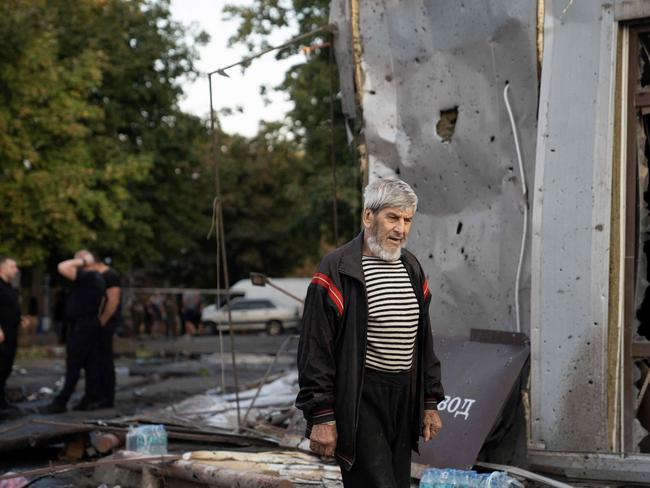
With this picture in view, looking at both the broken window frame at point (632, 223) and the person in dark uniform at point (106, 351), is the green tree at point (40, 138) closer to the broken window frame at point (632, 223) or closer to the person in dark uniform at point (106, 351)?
the person in dark uniform at point (106, 351)

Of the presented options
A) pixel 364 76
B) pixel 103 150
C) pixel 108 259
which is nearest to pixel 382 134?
pixel 364 76

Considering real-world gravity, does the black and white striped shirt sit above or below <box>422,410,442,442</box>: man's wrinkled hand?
above

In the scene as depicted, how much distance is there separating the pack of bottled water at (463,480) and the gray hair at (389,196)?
2.22m

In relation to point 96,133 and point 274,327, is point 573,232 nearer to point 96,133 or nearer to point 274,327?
point 96,133

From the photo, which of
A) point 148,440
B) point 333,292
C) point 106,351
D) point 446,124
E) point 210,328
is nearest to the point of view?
point 333,292

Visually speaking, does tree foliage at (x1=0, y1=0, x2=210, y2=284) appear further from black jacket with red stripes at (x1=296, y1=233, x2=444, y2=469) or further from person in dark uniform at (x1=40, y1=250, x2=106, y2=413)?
black jacket with red stripes at (x1=296, y1=233, x2=444, y2=469)

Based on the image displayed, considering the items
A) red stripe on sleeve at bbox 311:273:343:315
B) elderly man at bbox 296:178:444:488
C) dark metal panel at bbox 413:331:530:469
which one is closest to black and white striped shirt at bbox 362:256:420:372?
elderly man at bbox 296:178:444:488

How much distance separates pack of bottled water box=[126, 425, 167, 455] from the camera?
881 cm

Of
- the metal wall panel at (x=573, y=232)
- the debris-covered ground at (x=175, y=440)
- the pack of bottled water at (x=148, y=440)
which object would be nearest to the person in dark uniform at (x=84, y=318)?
the debris-covered ground at (x=175, y=440)

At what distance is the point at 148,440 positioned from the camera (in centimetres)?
885

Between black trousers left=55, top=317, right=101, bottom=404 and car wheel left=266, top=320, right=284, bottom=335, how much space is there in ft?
95.1

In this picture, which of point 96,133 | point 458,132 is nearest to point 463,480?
point 458,132

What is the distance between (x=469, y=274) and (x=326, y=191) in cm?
1813

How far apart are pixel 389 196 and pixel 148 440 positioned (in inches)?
182
